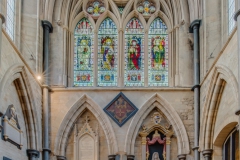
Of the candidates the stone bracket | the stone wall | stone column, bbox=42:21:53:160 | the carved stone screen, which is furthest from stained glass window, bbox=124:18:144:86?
the stone bracket

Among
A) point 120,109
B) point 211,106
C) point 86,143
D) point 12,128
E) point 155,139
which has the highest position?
point 120,109

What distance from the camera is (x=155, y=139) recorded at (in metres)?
17.4

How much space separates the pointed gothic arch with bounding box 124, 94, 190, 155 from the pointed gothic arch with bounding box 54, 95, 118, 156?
477 mm

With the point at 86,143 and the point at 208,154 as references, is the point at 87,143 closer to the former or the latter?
the point at 86,143

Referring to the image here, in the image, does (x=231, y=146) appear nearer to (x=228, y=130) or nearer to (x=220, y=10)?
(x=228, y=130)

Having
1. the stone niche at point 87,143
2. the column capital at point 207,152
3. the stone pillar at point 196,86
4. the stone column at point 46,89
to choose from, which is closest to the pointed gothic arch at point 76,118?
the stone niche at point 87,143

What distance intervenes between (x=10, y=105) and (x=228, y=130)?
5.26 metres

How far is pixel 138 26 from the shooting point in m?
18.9

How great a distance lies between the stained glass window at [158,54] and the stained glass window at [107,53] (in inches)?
43.6

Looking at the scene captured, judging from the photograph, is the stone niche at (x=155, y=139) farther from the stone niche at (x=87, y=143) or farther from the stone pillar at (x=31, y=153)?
the stone pillar at (x=31, y=153)

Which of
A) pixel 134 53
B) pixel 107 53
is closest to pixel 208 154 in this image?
pixel 134 53

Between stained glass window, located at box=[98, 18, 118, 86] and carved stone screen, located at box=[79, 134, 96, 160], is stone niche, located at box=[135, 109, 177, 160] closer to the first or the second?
carved stone screen, located at box=[79, 134, 96, 160]

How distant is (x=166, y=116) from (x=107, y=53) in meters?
2.86

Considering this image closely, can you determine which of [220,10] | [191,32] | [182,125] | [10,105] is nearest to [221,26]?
[220,10]
